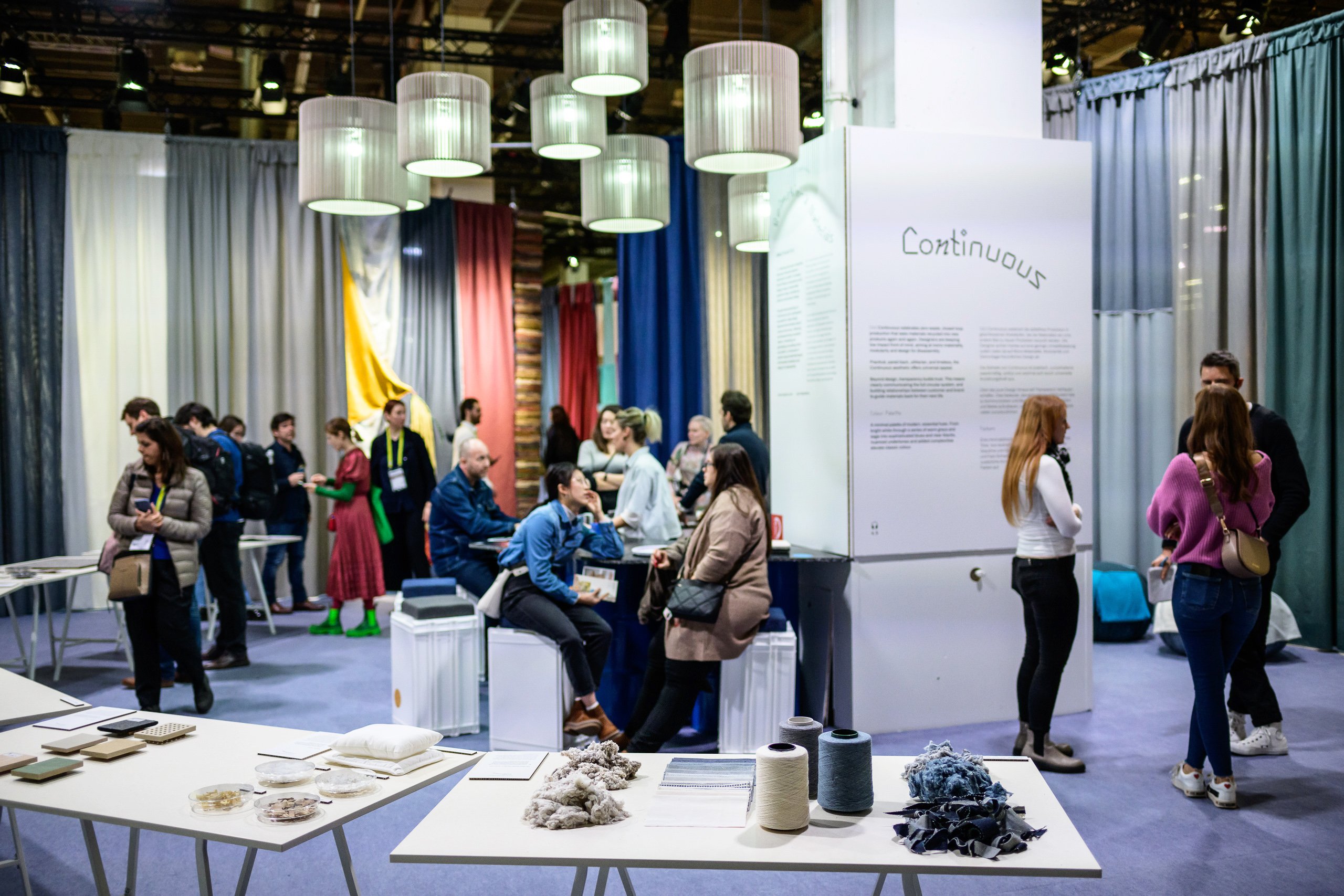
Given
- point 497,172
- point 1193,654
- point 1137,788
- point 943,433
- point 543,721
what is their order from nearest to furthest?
point 1193,654
point 1137,788
point 543,721
point 943,433
point 497,172

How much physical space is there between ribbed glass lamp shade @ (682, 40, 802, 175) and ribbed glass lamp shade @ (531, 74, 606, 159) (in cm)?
90

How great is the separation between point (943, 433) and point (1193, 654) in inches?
59.8

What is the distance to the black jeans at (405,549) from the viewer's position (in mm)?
7836

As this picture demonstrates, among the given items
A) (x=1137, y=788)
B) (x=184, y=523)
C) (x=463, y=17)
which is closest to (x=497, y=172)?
(x=463, y=17)

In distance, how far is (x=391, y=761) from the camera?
239 cm

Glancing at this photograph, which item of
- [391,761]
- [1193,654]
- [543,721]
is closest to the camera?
[391,761]

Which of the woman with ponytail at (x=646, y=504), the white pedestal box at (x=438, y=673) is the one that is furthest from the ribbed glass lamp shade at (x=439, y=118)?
the white pedestal box at (x=438, y=673)

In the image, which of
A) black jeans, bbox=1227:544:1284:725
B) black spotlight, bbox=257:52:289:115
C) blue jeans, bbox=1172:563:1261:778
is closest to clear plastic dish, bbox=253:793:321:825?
blue jeans, bbox=1172:563:1261:778

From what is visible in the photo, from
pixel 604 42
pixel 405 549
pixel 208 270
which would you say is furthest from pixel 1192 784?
pixel 208 270

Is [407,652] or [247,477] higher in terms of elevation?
[247,477]

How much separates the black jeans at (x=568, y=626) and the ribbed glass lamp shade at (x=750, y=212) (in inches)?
136

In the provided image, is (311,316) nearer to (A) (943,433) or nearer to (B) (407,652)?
(B) (407,652)

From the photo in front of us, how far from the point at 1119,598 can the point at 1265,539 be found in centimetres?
287

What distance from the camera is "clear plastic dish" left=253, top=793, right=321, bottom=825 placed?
2.04m
